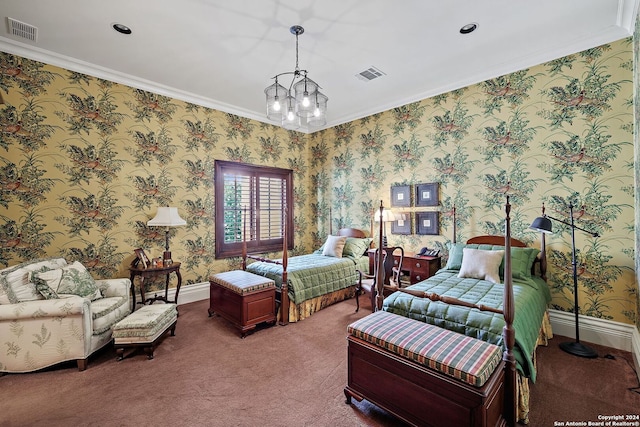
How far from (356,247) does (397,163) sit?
164 cm

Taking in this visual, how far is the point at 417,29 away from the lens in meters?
2.79

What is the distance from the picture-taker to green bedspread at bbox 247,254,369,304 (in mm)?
3678

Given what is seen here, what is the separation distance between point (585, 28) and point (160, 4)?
4.27 meters

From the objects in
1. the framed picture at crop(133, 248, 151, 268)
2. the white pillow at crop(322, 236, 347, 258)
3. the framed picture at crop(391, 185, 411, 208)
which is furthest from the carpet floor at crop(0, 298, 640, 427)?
the framed picture at crop(391, 185, 411, 208)

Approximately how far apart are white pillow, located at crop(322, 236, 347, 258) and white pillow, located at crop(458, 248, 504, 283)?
6.54ft

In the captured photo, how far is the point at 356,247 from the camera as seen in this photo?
4.75 metres

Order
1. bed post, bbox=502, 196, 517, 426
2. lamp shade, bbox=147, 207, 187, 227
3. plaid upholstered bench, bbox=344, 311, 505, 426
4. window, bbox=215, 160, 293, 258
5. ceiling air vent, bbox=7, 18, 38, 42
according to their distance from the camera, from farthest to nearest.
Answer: window, bbox=215, 160, 293, 258 < lamp shade, bbox=147, 207, 187, 227 < ceiling air vent, bbox=7, 18, 38, 42 < bed post, bbox=502, 196, 517, 426 < plaid upholstered bench, bbox=344, 311, 505, 426

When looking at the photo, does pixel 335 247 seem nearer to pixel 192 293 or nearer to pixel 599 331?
pixel 192 293

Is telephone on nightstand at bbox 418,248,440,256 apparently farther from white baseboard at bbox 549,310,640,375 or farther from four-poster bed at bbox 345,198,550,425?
A: white baseboard at bbox 549,310,640,375

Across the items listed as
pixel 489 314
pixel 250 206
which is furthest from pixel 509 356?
pixel 250 206

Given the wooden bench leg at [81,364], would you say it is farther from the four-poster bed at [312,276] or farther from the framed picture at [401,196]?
the framed picture at [401,196]

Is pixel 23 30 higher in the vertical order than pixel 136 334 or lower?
higher

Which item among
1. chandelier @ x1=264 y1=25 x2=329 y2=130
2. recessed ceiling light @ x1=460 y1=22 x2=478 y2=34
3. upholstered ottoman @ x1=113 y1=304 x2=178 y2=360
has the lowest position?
upholstered ottoman @ x1=113 y1=304 x2=178 y2=360

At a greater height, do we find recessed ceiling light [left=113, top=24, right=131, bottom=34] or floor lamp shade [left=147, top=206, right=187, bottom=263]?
recessed ceiling light [left=113, top=24, right=131, bottom=34]
